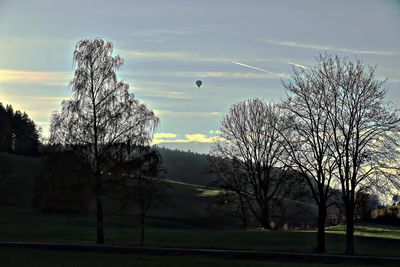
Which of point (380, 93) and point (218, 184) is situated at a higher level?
point (380, 93)

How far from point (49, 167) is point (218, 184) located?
27.0m

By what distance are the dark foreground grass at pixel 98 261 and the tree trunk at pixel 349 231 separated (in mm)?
7930

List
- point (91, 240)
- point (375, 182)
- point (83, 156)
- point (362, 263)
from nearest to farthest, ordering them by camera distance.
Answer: point (362, 263) → point (375, 182) → point (83, 156) → point (91, 240)

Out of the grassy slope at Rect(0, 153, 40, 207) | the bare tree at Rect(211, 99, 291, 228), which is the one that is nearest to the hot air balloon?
the bare tree at Rect(211, 99, 291, 228)

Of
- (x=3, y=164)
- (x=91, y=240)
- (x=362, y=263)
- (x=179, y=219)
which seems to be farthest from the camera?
(x=3, y=164)

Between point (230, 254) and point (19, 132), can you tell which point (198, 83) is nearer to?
point (230, 254)

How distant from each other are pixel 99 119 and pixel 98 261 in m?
15.5

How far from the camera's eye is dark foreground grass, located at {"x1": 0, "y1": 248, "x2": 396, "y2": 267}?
2866 centimetres

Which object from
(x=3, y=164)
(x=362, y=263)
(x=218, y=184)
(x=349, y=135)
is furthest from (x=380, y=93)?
(x=3, y=164)

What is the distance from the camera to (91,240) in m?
47.4

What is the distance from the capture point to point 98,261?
99.5 feet

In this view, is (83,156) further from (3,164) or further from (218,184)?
(3,164)

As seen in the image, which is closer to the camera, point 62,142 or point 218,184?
point 62,142

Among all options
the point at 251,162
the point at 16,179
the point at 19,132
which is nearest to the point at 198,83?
the point at 251,162
